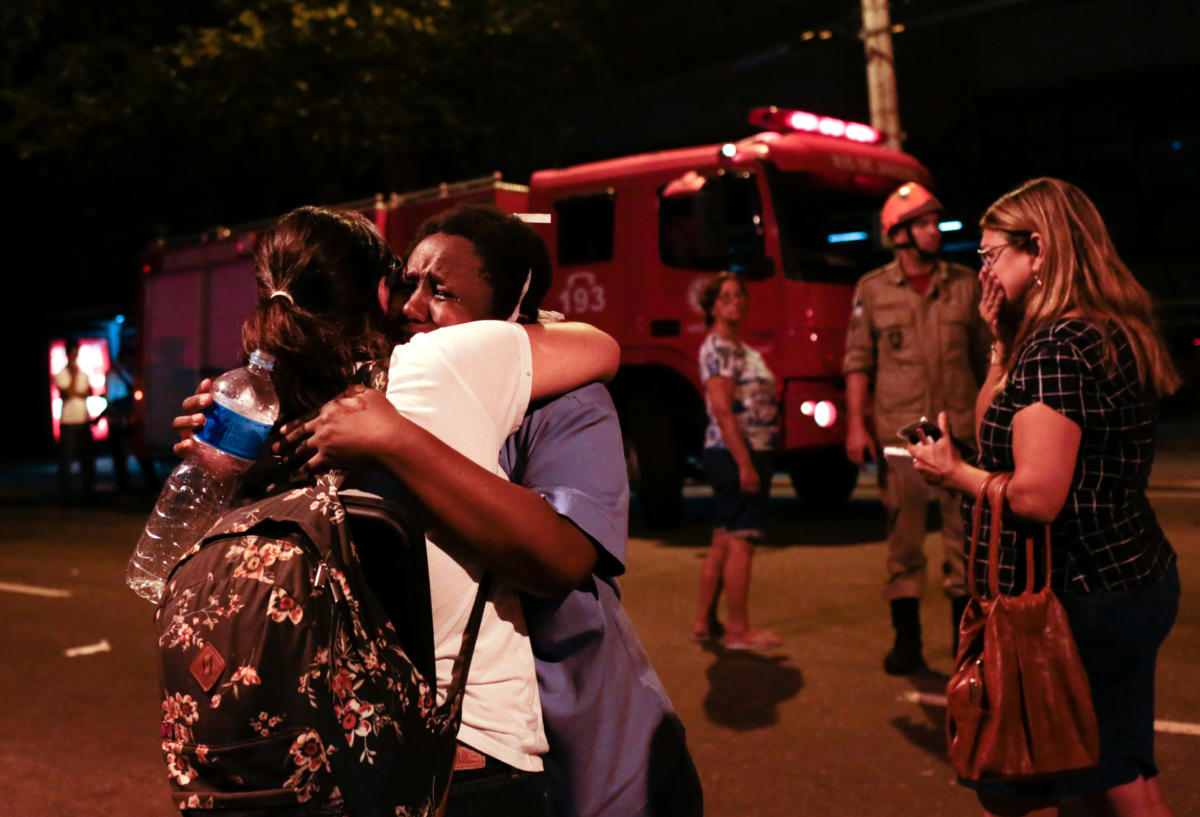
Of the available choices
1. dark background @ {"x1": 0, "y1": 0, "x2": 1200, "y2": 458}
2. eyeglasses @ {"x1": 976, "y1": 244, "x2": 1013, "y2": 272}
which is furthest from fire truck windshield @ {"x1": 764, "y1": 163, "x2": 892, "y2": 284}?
eyeglasses @ {"x1": 976, "y1": 244, "x2": 1013, "y2": 272}

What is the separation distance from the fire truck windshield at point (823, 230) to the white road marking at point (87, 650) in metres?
5.43

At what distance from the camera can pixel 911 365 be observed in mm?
5840

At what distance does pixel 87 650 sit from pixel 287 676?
590 cm

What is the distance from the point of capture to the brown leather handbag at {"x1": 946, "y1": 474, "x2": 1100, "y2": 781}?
2.55 m

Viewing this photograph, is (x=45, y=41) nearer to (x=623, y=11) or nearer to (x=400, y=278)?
(x=623, y=11)

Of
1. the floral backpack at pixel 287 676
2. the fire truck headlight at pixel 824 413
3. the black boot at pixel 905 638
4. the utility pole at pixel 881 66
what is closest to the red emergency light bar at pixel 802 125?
the fire truck headlight at pixel 824 413

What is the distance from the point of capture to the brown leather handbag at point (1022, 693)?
255 centimetres

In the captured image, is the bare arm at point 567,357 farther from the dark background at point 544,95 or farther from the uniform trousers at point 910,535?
the dark background at point 544,95

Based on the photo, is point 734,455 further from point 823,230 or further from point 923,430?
point 823,230

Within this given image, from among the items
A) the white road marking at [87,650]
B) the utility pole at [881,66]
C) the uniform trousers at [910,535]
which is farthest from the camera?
the utility pole at [881,66]

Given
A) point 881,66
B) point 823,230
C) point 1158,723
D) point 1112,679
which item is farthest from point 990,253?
point 881,66

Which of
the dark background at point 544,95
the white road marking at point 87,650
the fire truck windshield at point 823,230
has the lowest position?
the white road marking at point 87,650

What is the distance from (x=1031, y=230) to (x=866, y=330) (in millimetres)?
3254

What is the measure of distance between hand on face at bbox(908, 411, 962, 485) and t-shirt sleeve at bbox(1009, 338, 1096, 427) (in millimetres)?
246
